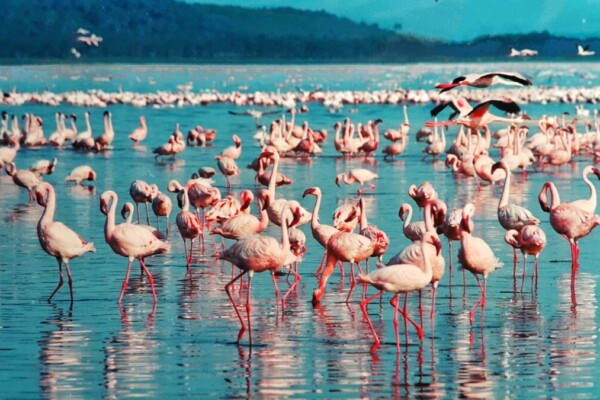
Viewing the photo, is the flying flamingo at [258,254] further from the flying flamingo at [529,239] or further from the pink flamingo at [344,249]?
the flying flamingo at [529,239]

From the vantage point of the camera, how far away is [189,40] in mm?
176750

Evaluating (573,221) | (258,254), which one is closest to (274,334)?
(258,254)

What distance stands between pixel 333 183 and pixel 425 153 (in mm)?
8909

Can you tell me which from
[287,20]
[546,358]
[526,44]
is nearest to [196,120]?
[546,358]

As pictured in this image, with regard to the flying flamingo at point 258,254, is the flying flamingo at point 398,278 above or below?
below

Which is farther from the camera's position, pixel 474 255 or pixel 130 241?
pixel 130 241

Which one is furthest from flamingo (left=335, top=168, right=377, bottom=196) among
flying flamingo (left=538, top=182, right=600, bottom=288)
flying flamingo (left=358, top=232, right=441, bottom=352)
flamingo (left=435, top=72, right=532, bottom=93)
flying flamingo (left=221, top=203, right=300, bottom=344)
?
flying flamingo (left=358, top=232, right=441, bottom=352)

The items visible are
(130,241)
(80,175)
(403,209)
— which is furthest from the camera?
(80,175)

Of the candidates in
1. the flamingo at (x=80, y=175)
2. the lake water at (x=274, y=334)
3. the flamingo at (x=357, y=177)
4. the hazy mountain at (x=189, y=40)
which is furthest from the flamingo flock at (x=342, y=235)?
the hazy mountain at (x=189, y=40)

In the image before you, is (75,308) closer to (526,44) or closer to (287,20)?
(526,44)

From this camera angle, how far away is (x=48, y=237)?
39.6 feet

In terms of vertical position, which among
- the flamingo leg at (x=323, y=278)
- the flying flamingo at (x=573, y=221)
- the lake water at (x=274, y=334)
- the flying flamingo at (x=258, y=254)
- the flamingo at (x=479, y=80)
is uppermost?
the flamingo at (x=479, y=80)

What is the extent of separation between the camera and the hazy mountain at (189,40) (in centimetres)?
16825

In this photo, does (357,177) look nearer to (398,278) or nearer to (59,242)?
(59,242)
